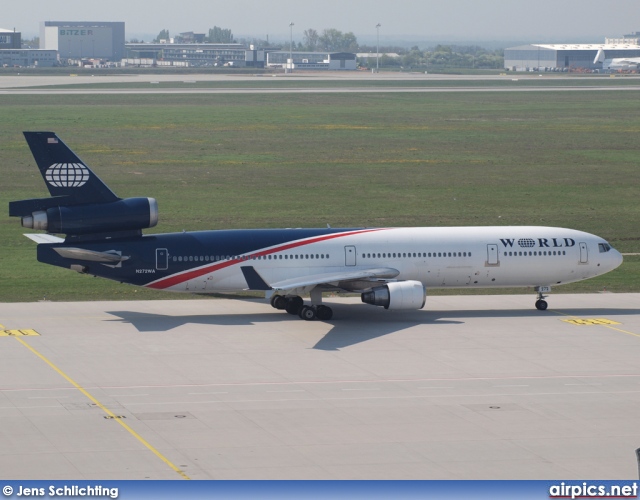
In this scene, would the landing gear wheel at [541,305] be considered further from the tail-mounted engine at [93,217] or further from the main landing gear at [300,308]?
the tail-mounted engine at [93,217]

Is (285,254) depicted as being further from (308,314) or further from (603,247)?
(603,247)

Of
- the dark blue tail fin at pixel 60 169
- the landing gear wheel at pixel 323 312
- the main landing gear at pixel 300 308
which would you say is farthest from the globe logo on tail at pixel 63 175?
the landing gear wheel at pixel 323 312

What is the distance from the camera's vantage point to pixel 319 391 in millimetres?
42250

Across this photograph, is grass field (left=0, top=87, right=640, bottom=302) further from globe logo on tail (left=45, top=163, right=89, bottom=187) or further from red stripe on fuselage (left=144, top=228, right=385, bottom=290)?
globe logo on tail (left=45, top=163, right=89, bottom=187)

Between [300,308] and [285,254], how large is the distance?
2768mm

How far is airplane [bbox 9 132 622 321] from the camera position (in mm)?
53438

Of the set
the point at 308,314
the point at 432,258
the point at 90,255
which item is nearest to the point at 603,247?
the point at 432,258

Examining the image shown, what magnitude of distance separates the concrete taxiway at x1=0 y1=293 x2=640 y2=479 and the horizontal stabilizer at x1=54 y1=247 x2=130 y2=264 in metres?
3.09

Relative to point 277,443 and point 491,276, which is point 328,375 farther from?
point 491,276

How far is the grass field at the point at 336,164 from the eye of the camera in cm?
8375

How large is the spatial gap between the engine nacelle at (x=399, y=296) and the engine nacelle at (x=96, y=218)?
11174 millimetres

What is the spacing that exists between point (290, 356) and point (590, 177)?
216 feet

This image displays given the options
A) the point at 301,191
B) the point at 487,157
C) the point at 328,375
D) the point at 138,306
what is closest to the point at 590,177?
the point at 487,157
